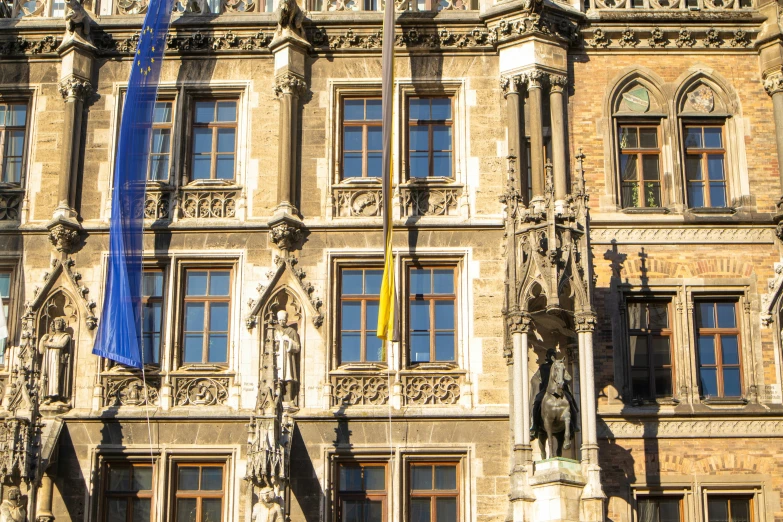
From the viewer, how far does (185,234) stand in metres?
22.1

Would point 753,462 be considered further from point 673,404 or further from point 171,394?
point 171,394

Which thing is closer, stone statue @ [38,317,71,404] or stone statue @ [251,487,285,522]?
stone statue @ [251,487,285,522]

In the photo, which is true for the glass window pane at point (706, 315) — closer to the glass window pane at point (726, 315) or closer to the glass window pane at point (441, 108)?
the glass window pane at point (726, 315)

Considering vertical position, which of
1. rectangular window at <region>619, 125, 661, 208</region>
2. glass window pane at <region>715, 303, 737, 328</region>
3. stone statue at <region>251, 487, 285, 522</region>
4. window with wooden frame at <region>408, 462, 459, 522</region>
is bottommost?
stone statue at <region>251, 487, 285, 522</region>

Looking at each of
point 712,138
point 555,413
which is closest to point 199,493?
point 555,413

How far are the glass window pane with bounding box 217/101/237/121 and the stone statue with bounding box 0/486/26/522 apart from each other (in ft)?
23.0

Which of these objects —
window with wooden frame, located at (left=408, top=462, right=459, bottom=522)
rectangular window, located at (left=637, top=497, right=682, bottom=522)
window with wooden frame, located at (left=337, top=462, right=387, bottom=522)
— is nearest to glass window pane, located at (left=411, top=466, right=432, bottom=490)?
window with wooden frame, located at (left=408, top=462, right=459, bottom=522)

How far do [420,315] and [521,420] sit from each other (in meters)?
2.76

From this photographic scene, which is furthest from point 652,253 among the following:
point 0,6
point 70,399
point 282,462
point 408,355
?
point 0,6

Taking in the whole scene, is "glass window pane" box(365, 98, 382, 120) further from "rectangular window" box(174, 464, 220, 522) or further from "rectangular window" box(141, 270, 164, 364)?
"rectangular window" box(174, 464, 220, 522)

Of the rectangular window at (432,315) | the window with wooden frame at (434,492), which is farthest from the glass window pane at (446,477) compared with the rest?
the rectangular window at (432,315)

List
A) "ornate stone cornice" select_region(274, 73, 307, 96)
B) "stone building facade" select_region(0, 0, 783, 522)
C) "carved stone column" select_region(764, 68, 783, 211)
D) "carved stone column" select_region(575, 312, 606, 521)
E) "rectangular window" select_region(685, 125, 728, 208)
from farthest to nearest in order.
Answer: "ornate stone cornice" select_region(274, 73, 307, 96) → "rectangular window" select_region(685, 125, 728, 208) → "carved stone column" select_region(764, 68, 783, 211) → "stone building facade" select_region(0, 0, 783, 522) → "carved stone column" select_region(575, 312, 606, 521)

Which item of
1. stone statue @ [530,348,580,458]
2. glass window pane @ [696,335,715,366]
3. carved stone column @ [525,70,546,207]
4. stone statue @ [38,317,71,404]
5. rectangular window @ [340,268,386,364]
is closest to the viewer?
stone statue @ [530,348,580,458]

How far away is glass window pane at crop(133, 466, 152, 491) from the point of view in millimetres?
20938
